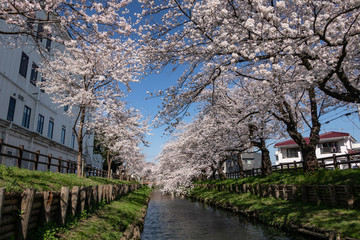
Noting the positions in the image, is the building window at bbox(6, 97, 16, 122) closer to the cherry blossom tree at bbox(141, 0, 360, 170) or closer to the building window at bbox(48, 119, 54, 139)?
the building window at bbox(48, 119, 54, 139)

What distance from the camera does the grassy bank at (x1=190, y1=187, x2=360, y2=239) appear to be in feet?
30.5

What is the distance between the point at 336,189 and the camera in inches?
469

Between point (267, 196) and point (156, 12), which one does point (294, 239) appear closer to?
point (267, 196)

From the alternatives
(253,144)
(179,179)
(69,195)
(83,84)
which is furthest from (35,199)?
(179,179)

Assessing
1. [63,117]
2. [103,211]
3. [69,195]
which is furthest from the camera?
[63,117]

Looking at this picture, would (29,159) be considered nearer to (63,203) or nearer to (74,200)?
(74,200)

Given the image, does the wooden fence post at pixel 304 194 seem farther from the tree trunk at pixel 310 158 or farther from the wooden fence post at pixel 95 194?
the wooden fence post at pixel 95 194

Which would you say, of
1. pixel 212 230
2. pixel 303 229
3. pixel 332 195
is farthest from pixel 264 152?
pixel 303 229

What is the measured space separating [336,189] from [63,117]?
100 ft

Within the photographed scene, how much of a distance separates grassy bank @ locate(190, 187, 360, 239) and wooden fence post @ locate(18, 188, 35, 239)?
370 inches

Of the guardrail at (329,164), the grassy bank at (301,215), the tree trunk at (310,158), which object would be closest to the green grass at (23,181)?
the grassy bank at (301,215)

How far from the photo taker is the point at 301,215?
1196 cm

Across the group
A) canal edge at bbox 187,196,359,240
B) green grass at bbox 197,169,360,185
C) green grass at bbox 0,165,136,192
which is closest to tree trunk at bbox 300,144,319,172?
green grass at bbox 197,169,360,185

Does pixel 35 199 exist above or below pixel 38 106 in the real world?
below
